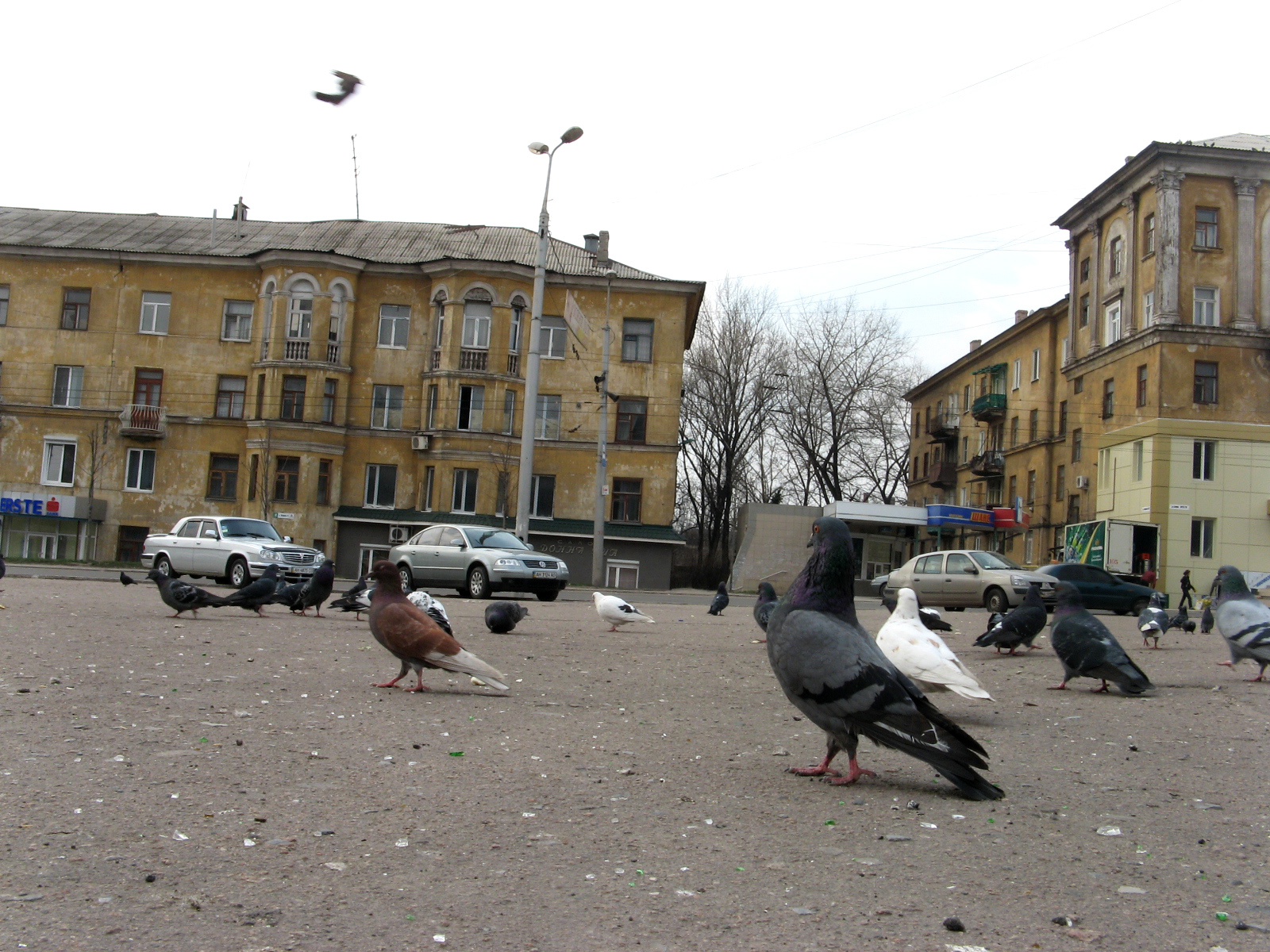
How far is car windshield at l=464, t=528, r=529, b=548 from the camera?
2461cm

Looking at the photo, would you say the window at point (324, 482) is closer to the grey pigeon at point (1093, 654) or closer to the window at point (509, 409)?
the window at point (509, 409)

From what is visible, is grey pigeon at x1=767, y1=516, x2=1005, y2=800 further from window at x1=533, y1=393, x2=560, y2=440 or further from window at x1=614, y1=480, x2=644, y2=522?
Result: window at x1=533, y1=393, x2=560, y2=440

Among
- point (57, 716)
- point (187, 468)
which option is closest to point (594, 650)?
point (57, 716)

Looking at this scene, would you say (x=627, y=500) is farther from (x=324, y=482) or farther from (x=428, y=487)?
(x=324, y=482)

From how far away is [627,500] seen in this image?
44906mm

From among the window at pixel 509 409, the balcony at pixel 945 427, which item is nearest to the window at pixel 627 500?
the window at pixel 509 409

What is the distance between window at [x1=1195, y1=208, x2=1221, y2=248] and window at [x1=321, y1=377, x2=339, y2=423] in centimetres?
3231

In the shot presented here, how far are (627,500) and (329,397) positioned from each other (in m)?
12.3

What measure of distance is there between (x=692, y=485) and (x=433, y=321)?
20.7 metres

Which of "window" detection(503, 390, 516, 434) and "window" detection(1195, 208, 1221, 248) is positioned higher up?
"window" detection(1195, 208, 1221, 248)

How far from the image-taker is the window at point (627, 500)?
44781 mm

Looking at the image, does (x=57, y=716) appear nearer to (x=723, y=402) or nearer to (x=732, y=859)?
(x=732, y=859)

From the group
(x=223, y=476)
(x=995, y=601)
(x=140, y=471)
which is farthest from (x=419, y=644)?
(x=140, y=471)

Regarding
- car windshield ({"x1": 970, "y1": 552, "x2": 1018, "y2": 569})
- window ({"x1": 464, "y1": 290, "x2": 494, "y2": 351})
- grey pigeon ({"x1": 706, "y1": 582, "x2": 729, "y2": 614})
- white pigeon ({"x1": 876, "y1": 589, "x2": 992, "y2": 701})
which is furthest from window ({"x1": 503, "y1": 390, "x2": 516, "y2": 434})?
white pigeon ({"x1": 876, "y1": 589, "x2": 992, "y2": 701})
